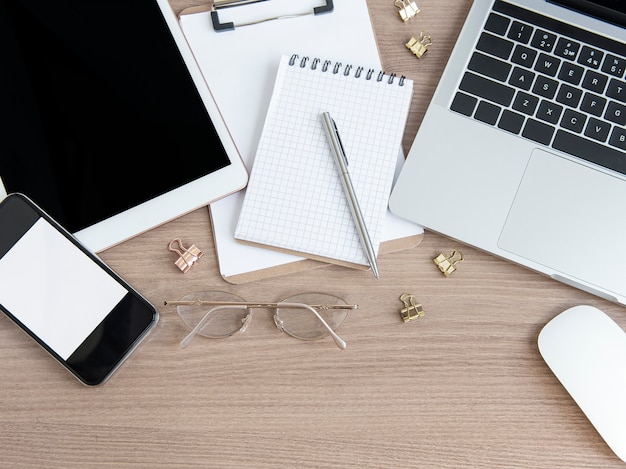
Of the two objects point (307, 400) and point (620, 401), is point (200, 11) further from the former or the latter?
point (620, 401)

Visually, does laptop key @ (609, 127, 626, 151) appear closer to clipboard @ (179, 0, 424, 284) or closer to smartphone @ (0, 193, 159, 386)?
clipboard @ (179, 0, 424, 284)

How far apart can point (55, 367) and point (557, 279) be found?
2.02ft

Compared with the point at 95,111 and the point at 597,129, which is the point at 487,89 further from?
the point at 95,111

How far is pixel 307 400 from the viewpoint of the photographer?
2.35ft

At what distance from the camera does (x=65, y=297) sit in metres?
0.70

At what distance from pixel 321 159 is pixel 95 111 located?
28 cm

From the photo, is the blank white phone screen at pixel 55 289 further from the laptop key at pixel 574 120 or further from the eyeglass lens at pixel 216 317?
the laptop key at pixel 574 120

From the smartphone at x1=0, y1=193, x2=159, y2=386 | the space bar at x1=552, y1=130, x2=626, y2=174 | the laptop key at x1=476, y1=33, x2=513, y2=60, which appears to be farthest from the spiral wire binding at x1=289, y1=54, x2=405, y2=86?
the smartphone at x1=0, y1=193, x2=159, y2=386

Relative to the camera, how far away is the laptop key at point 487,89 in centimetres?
72

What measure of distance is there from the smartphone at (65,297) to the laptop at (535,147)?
1.17ft

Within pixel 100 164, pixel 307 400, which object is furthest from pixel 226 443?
pixel 100 164

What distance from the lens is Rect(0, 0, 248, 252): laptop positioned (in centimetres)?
71

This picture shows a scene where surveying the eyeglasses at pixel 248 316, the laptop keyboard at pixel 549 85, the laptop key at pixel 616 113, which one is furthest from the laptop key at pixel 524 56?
the eyeglasses at pixel 248 316

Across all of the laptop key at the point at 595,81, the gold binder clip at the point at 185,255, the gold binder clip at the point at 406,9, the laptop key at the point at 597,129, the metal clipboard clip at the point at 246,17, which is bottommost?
the laptop key at the point at 597,129
